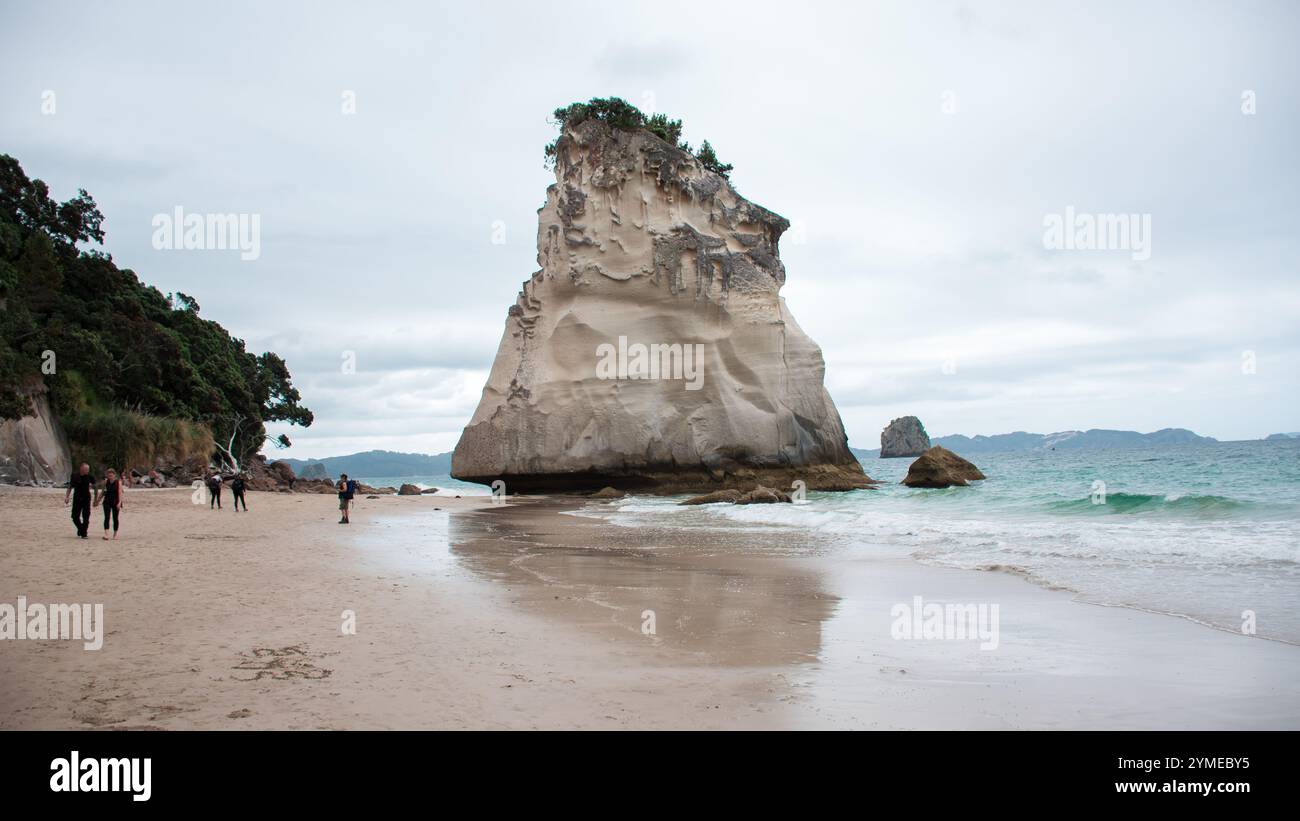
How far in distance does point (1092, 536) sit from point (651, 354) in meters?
21.8

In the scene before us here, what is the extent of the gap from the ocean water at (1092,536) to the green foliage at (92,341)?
61.4ft

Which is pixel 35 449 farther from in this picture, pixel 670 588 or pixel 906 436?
pixel 906 436

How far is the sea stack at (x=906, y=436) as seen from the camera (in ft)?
357

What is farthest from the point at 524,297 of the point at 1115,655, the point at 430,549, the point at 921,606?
the point at 1115,655

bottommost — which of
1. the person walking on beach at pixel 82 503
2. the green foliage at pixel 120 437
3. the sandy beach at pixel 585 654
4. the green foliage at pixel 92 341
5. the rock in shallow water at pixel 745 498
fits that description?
the rock in shallow water at pixel 745 498

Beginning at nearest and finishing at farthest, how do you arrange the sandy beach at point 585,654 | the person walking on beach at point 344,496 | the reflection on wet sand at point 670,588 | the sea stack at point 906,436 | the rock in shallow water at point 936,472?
the sandy beach at point 585,654 < the reflection on wet sand at point 670,588 < the person walking on beach at point 344,496 < the rock in shallow water at point 936,472 < the sea stack at point 906,436

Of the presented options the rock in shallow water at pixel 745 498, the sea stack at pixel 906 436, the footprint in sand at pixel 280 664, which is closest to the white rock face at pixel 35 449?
the rock in shallow water at pixel 745 498

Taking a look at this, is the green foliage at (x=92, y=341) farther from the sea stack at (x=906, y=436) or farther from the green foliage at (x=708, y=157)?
the sea stack at (x=906, y=436)

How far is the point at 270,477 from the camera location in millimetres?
39719

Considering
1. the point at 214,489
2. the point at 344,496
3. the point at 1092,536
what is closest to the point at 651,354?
the point at 214,489

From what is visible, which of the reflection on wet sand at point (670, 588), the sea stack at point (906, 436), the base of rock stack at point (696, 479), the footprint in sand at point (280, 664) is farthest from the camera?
the sea stack at point (906, 436)

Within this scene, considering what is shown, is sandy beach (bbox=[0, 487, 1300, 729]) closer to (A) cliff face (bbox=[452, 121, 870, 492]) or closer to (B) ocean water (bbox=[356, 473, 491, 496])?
(A) cliff face (bbox=[452, 121, 870, 492])

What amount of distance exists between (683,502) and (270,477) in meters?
22.9

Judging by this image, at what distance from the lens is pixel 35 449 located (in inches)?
1073
